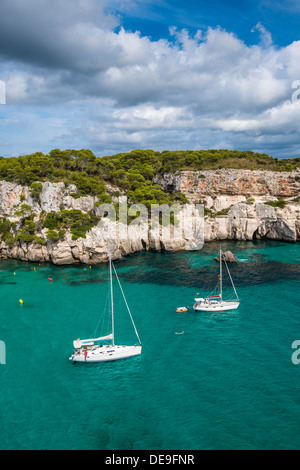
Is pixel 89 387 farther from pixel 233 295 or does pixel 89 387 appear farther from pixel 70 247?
pixel 70 247

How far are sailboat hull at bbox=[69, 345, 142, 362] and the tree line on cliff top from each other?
41259 millimetres

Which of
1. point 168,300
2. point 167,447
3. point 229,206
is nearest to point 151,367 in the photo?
point 167,447

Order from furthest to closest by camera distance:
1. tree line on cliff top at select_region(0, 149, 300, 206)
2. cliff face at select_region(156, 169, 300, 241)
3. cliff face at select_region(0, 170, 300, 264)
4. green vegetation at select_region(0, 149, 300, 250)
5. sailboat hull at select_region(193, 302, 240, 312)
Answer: cliff face at select_region(156, 169, 300, 241) < tree line on cliff top at select_region(0, 149, 300, 206) < green vegetation at select_region(0, 149, 300, 250) < cliff face at select_region(0, 170, 300, 264) < sailboat hull at select_region(193, 302, 240, 312)

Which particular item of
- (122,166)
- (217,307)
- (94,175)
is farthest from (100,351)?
(122,166)

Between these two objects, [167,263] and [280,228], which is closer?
[167,263]

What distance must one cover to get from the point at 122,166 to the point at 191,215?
3053 centimetres

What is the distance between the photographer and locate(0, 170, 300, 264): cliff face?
56219mm

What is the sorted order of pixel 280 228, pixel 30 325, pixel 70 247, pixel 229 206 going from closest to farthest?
pixel 30 325 < pixel 70 247 < pixel 280 228 < pixel 229 206

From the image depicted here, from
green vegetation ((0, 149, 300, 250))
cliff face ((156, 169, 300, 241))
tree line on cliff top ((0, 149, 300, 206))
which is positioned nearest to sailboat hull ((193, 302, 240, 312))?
green vegetation ((0, 149, 300, 250))

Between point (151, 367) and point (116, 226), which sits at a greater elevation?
point (116, 226)

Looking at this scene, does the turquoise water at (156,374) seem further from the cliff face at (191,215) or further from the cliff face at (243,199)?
the cliff face at (243,199)

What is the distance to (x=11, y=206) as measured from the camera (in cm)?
6494

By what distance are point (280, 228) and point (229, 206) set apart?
1387 centimetres

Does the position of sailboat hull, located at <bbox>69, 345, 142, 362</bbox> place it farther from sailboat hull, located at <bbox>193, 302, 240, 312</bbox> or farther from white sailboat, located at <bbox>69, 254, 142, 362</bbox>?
sailboat hull, located at <bbox>193, 302, 240, 312</bbox>
